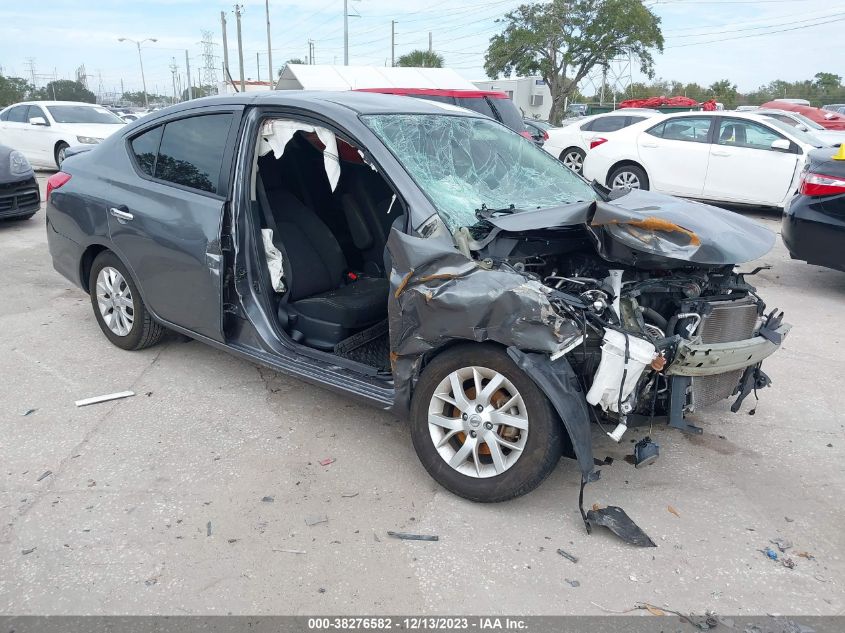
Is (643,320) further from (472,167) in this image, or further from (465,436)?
(472,167)

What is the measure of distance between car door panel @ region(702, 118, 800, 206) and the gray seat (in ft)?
25.1

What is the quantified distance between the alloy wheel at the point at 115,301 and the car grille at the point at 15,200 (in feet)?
16.6

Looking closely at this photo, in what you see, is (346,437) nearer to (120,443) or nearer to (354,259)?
(120,443)


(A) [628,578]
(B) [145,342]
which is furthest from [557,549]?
(B) [145,342]

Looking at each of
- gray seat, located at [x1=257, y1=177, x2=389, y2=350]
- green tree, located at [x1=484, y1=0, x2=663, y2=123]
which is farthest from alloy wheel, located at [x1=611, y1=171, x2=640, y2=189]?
Result: green tree, located at [x1=484, y1=0, x2=663, y2=123]

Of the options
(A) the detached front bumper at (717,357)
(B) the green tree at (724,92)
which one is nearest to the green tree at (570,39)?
(B) the green tree at (724,92)

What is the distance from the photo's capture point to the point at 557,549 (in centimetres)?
278

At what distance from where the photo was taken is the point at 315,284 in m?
4.23

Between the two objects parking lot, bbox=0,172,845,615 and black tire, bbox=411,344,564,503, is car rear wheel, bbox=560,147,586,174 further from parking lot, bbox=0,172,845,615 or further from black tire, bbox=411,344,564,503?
black tire, bbox=411,344,564,503

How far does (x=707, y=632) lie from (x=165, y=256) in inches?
131

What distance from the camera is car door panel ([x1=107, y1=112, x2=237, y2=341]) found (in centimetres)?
374

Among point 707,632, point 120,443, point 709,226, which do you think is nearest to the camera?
point 707,632

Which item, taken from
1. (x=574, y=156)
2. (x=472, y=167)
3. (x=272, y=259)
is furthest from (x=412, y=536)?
(x=574, y=156)

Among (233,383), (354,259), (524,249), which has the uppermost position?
(524,249)
